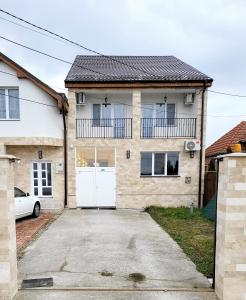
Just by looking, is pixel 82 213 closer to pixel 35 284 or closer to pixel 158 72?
pixel 35 284

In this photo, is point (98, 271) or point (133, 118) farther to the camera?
point (133, 118)

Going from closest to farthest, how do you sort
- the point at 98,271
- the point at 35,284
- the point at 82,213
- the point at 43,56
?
the point at 35,284 → the point at 98,271 → the point at 43,56 → the point at 82,213

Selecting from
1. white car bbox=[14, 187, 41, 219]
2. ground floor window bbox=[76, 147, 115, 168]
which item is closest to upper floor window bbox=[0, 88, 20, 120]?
ground floor window bbox=[76, 147, 115, 168]

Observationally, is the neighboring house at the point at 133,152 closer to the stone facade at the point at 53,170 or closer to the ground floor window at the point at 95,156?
the ground floor window at the point at 95,156

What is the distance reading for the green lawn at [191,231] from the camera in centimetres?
481

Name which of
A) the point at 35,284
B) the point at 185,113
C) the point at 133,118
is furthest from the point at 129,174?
the point at 35,284

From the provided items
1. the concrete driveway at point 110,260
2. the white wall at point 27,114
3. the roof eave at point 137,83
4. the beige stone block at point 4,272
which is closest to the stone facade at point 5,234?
the beige stone block at point 4,272

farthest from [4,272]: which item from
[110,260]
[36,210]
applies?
[36,210]

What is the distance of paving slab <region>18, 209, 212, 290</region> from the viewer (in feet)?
12.6

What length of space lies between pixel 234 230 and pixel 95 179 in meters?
7.69

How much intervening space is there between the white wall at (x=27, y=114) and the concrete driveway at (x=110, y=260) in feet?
14.0

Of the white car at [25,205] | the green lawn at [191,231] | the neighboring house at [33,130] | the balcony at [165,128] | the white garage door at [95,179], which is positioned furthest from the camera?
the balcony at [165,128]

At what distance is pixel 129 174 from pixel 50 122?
4.33 m

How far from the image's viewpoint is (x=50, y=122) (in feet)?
31.9
